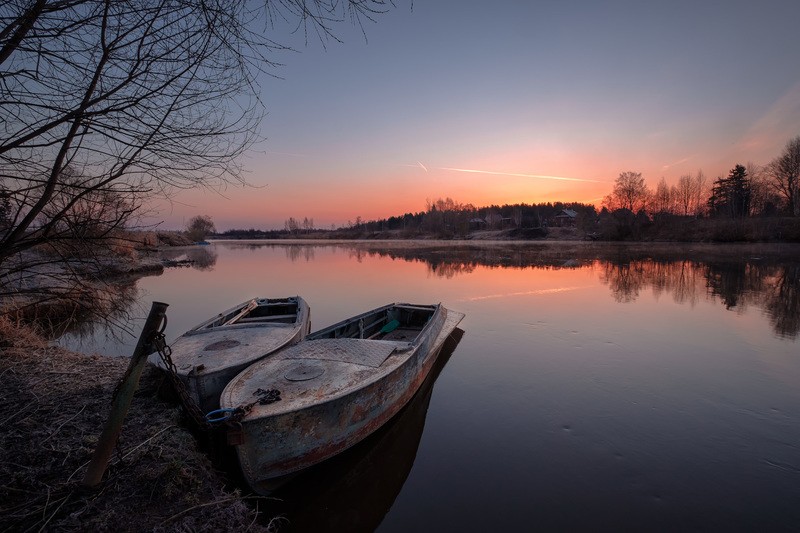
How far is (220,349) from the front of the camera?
6.03m

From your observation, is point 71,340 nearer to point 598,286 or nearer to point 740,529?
point 740,529

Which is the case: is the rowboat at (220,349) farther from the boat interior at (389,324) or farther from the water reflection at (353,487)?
the water reflection at (353,487)

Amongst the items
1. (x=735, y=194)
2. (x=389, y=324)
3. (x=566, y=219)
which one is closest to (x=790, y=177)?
(x=735, y=194)

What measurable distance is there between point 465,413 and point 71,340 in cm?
1127

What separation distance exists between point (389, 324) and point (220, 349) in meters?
4.38

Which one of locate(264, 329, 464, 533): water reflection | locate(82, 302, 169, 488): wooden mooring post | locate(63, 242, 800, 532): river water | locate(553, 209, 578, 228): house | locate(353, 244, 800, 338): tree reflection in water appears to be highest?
locate(553, 209, 578, 228): house

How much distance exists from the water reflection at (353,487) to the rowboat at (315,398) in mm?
379

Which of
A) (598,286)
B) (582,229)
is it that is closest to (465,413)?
(598,286)

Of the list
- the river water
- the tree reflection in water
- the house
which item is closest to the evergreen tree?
the house

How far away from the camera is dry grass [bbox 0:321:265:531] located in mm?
2936

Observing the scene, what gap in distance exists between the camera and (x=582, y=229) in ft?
245

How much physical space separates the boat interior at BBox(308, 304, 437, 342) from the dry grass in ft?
12.5

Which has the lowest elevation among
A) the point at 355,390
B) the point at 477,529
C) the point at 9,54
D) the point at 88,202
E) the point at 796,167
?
the point at 477,529

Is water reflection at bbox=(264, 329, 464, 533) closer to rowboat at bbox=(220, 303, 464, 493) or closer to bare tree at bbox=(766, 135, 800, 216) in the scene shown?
rowboat at bbox=(220, 303, 464, 493)
